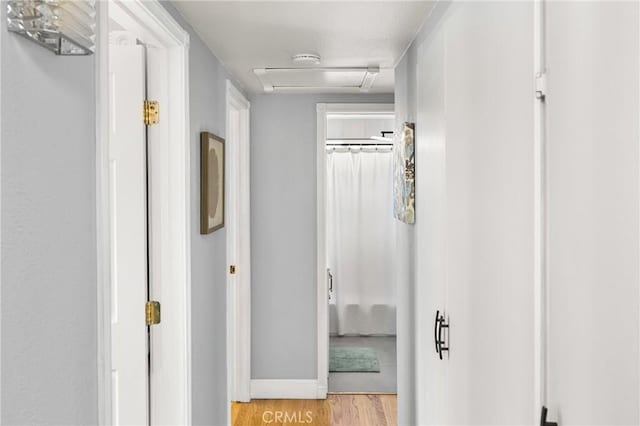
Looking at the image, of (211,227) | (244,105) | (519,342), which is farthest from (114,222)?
(244,105)

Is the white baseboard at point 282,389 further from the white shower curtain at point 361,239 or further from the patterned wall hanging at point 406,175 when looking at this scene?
the patterned wall hanging at point 406,175

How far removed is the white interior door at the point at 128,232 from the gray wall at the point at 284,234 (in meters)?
2.35

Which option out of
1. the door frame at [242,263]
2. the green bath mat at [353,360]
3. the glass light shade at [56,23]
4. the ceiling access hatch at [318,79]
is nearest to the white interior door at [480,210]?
the glass light shade at [56,23]

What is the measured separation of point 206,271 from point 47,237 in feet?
5.54

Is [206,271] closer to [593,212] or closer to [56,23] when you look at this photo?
[56,23]

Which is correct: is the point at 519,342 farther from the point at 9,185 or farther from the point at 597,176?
the point at 9,185

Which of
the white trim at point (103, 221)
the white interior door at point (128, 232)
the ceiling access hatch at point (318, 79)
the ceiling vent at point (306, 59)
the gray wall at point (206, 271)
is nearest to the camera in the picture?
the white trim at point (103, 221)

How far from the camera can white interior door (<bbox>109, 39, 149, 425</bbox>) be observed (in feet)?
8.01

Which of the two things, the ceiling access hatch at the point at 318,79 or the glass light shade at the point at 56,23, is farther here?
the ceiling access hatch at the point at 318,79

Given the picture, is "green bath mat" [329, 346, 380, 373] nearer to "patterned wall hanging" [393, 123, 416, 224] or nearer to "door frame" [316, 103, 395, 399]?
"door frame" [316, 103, 395, 399]

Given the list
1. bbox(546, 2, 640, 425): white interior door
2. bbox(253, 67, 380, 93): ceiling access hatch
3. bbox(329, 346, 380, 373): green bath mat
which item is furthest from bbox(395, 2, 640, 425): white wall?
bbox(329, 346, 380, 373): green bath mat

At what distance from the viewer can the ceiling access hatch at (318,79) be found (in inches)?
143

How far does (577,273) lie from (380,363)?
4.65 meters

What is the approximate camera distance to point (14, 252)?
3.82 ft
